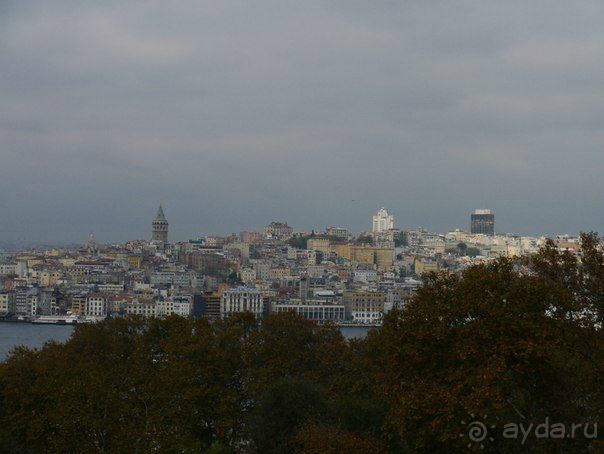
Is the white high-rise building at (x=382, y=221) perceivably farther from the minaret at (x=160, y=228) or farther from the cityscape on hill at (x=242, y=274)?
the minaret at (x=160, y=228)

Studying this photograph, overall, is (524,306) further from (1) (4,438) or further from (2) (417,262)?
(2) (417,262)

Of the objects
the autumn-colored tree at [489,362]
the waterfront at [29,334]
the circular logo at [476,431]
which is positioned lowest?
the waterfront at [29,334]

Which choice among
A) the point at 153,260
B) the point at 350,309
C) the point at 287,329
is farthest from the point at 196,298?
the point at 287,329

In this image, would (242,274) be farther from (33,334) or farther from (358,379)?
(358,379)

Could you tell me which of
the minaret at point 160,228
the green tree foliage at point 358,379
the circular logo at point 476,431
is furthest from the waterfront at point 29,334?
the minaret at point 160,228

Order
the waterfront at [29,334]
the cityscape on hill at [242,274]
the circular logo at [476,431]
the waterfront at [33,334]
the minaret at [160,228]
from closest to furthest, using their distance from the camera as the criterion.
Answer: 1. the circular logo at [476,431]
2. the waterfront at [29,334]
3. the waterfront at [33,334]
4. the cityscape on hill at [242,274]
5. the minaret at [160,228]

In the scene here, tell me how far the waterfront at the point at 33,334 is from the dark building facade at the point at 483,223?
57.2m

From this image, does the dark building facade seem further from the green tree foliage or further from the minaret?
the green tree foliage

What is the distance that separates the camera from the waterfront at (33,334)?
95.3ft

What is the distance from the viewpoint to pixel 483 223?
95125mm

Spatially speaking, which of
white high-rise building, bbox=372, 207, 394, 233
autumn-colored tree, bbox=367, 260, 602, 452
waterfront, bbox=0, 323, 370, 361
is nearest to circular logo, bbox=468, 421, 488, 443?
autumn-colored tree, bbox=367, 260, 602, 452

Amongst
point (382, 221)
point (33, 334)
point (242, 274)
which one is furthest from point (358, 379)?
point (382, 221)

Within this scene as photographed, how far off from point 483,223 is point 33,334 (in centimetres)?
6742

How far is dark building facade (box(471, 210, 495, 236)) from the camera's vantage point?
95.1 metres
